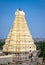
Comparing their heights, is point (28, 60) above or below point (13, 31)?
below

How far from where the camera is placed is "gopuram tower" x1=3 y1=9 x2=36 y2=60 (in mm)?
28234

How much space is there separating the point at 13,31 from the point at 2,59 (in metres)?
4.20

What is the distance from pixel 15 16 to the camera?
29828mm

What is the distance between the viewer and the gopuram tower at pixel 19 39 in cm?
2823

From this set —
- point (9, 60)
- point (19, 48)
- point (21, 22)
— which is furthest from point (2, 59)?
point (21, 22)

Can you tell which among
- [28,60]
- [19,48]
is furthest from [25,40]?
[28,60]

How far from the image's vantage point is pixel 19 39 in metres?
28.6

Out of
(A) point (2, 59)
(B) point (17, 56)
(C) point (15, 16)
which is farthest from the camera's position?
(C) point (15, 16)

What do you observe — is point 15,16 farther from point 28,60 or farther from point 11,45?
point 28,60

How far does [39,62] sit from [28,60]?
928 millimetres

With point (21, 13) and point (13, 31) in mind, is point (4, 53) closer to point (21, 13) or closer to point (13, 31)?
point (13, 31)

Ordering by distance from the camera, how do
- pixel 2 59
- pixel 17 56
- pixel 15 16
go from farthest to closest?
pixel 15 16
pixel 17 56
pixel 2 59

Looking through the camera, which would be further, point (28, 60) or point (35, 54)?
point (35, 54)

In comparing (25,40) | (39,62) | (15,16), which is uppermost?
(15,16)
